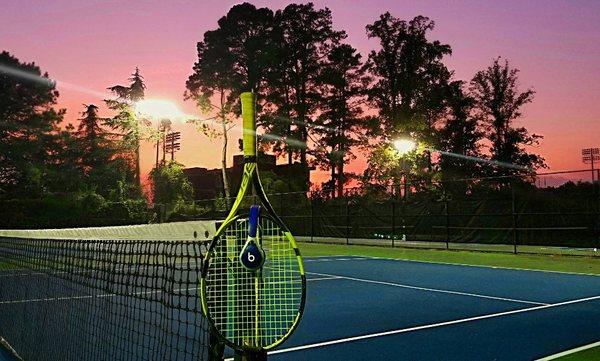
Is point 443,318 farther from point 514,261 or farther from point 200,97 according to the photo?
point 200,97

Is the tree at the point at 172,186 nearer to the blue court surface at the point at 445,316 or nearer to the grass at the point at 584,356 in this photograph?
the blue court surface at the point at 445,316

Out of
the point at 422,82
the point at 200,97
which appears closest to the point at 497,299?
the point at 422,82

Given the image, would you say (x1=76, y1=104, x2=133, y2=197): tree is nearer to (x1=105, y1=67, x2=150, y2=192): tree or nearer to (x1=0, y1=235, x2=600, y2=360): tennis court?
(x1=105, y1=67, x2=150, y2=192): tree

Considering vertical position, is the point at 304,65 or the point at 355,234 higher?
the point at 304,65

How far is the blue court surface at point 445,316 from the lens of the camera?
21.4 ft

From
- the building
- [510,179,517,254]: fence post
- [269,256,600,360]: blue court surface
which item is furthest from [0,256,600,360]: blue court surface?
the building

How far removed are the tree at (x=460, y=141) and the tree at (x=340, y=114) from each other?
765 cm

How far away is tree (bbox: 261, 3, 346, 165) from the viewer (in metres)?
47.5

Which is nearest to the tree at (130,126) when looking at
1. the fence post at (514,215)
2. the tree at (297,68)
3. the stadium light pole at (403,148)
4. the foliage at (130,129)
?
the foliage at (130,129)

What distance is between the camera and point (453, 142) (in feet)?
167

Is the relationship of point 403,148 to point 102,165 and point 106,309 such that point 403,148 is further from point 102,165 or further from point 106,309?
point 102,165

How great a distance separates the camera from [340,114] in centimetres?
4684

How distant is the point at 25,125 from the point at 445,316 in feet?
158

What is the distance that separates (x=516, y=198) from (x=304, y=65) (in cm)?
3033
